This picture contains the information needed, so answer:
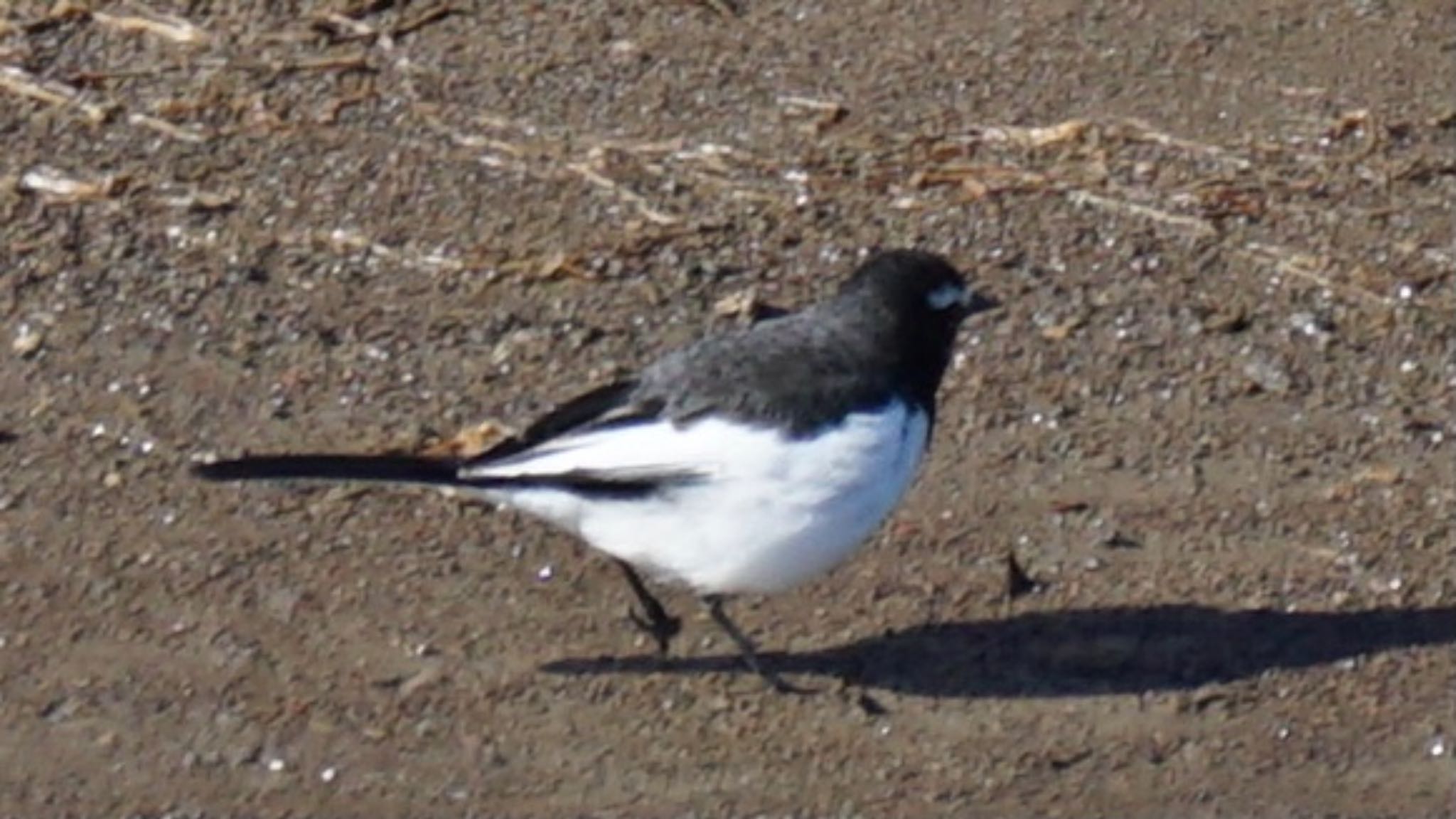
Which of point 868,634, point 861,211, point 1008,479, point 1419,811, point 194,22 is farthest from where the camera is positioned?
point 194,22

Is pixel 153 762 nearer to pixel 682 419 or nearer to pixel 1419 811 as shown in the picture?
pixel 682 419

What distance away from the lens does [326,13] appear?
980 centimetres

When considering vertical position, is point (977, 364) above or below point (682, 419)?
below

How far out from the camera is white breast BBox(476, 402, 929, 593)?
672cm

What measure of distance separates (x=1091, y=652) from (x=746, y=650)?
2.41ft

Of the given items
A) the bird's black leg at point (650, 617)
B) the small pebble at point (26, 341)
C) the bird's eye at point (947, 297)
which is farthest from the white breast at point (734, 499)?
the small pebble at point (26, 341)

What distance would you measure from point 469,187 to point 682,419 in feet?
7.62

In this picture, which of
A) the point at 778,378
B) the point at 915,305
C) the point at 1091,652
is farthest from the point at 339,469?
the point at 1091,652

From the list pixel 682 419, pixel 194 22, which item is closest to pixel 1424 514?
pixel 682 419

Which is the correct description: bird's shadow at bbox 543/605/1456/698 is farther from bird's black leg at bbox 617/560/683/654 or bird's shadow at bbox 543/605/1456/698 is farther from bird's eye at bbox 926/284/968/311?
bird's eye at bbox 926/284/968/311

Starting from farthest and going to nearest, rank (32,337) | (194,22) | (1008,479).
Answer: (194,22)
(32,337)
(1008,479)

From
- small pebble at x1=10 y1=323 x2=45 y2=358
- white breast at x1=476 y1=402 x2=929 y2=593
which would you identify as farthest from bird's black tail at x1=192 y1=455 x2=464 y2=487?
small pebble at x1=10 y1=323 x2=45 y2=358

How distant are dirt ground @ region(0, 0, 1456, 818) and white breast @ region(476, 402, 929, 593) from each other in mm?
332

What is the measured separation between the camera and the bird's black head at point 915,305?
7180 millimetres
